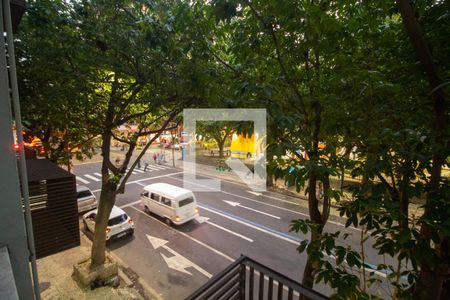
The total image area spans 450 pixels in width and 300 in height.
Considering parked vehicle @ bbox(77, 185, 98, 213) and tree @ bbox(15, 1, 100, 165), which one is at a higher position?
tree @ bbox(15, 1, 100, 165)

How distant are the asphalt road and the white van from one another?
44 cm

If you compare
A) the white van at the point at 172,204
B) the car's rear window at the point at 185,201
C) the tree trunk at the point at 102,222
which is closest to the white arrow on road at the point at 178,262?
the white van at the point at 172,204

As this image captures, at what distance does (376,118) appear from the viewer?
261cm

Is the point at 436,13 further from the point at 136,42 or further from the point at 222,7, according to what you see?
the point at 136,42

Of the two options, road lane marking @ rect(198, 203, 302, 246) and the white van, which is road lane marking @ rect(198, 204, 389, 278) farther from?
the white van

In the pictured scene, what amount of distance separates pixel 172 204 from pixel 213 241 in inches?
95.0

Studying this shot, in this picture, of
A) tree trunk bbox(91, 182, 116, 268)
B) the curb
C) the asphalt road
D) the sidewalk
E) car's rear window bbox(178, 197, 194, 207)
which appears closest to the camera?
the sidewalk

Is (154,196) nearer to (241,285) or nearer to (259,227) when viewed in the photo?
(259,227)

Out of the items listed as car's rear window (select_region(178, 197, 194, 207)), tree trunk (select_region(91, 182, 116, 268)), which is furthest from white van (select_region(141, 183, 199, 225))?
tree trunk (select_region(91, 182, 116, 268))

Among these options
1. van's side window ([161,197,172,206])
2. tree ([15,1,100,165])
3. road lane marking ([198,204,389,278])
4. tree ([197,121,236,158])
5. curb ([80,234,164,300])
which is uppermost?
tree ([15,1,100,165])

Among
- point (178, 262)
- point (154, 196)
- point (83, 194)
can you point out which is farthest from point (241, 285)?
point (83, 194)

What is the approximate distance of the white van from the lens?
1055cm

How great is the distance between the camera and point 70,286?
686cm

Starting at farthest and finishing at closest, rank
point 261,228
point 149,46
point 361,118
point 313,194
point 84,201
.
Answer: point 84,201, point 261,228, point 149,46, point 313,194, point 361,118
